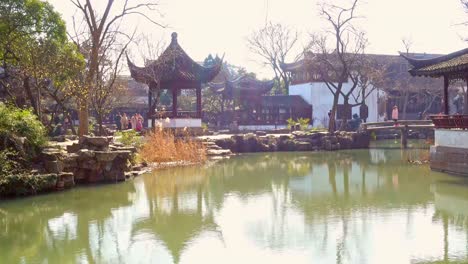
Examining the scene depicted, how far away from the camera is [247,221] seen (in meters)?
8.77

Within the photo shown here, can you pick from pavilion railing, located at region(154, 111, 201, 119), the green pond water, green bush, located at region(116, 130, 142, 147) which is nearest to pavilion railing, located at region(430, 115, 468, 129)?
the green pond water

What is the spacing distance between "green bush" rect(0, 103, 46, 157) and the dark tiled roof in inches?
872

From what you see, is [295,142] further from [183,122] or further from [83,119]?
[83,119]

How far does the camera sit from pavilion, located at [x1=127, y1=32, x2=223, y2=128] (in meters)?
23.0

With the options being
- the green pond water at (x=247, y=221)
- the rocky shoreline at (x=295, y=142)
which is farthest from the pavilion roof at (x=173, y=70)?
the green pond water at (x=247, y=221)

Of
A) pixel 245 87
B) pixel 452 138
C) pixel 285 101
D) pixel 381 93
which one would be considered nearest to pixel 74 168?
pixel 452 138

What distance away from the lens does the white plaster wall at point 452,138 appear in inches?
532

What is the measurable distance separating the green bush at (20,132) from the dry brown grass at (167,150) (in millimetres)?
5009

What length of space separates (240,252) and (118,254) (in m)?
1.60

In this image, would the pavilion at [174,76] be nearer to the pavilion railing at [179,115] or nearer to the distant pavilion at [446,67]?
the pavilion railing at [179,115]

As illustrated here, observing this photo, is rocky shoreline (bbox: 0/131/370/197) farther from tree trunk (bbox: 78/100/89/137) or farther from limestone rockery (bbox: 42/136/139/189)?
tree trunk (bbox: 78/100/89/137)

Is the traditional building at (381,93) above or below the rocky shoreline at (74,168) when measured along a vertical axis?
above

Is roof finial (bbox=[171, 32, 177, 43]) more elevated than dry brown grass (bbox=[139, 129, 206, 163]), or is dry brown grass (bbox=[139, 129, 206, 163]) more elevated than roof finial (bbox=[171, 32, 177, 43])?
roof finial (bbox=[171, 32, 177, 43])

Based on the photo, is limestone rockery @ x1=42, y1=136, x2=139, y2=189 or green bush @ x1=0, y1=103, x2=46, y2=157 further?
limestone rockery @ x1=42, y1=136, x2=139, y2=189
